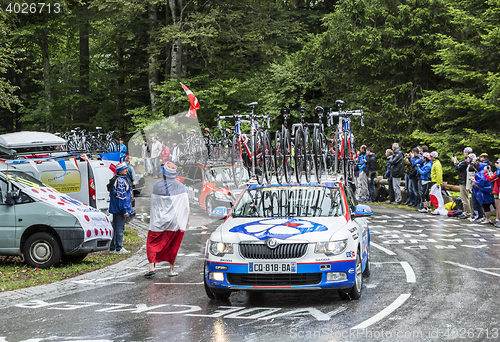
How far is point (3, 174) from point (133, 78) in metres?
29.3

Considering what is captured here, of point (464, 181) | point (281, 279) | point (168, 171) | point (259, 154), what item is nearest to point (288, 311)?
point (281, 279)

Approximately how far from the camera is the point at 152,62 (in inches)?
1388

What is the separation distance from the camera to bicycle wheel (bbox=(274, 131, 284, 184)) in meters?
10.0

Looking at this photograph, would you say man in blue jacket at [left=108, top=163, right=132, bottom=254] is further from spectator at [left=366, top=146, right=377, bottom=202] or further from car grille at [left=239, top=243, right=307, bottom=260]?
spectator at [left=366, top=146, right=377, bottom=202]

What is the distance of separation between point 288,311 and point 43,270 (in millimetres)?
5653

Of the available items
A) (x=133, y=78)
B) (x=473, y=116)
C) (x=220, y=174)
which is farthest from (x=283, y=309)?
(x=133, y=78)

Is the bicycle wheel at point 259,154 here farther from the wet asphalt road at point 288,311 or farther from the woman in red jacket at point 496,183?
the woman in red jacket at point 496,183

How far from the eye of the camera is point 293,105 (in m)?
34.7

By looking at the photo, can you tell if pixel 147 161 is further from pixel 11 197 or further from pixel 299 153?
pixel 299 153

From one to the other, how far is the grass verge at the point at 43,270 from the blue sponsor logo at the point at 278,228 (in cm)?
418

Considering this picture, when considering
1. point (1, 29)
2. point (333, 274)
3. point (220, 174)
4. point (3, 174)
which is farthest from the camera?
point (220, 174)

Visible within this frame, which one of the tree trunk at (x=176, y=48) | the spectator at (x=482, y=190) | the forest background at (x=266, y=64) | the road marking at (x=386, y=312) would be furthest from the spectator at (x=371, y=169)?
the road marking at (x=386, y=312)

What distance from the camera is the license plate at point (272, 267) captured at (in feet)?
24.1

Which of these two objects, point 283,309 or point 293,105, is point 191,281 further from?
point 293,105
